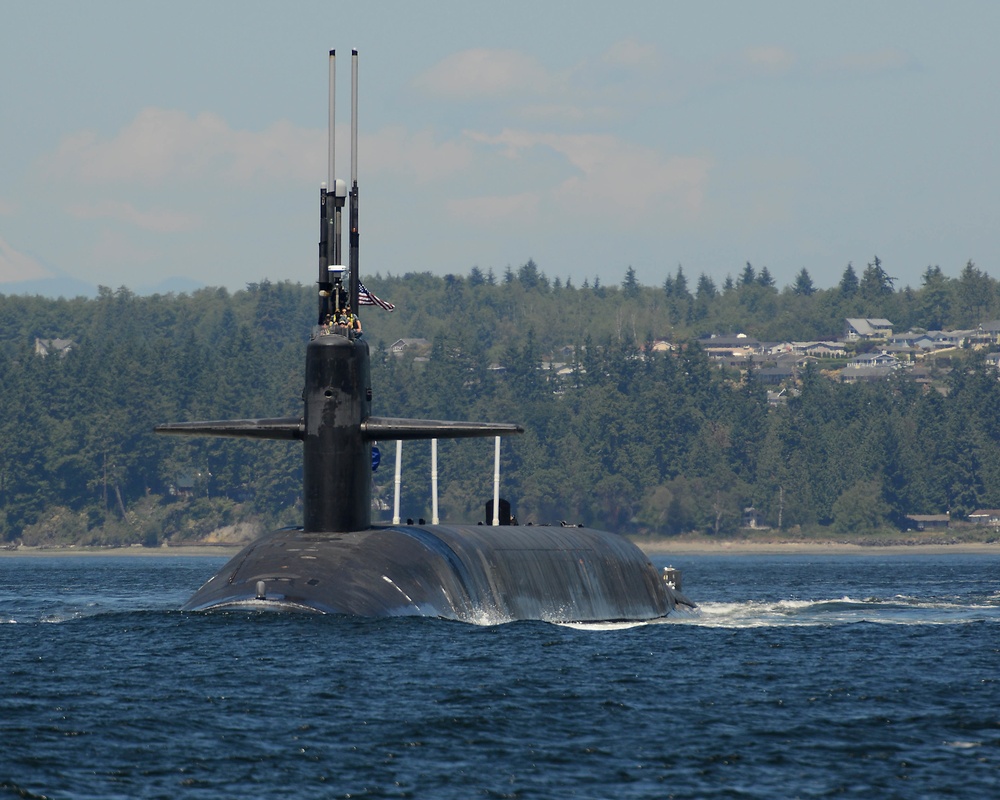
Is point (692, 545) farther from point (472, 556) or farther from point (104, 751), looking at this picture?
point (104, 751)

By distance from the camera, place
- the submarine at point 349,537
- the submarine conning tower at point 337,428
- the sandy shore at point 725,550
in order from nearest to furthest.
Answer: the submarine at point 349,537
the submarine conning tower at point 337,428
the sandy shore at point 725,550

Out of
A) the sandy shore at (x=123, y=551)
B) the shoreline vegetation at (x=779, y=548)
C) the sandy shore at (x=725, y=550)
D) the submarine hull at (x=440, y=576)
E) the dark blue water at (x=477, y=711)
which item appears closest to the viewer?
the dark blue water at (x=477, y=711)

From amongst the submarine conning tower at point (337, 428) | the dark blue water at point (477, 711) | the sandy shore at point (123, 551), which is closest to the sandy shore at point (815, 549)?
the sandy shore at point (123, 551)

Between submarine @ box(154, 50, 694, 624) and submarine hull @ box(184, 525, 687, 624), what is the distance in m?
0.04

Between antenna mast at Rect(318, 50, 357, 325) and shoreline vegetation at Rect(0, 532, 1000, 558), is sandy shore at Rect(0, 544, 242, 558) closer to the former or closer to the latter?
shoreline vegetation at Rect(0, 532, 1000, 558)

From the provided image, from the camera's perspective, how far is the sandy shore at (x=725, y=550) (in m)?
188

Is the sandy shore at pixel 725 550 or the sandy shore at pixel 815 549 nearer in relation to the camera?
the sandy shore at pixel 725 550

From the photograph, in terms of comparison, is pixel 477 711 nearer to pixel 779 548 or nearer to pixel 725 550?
pixel 725 550

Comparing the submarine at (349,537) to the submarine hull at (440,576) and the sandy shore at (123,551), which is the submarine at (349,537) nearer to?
the submarine hull at (440,576)

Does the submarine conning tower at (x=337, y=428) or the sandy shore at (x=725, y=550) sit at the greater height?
the submarine conning tower at (x=337, y=428)

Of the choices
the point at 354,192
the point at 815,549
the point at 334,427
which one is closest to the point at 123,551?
the point at 815,549

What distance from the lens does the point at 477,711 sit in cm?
2680

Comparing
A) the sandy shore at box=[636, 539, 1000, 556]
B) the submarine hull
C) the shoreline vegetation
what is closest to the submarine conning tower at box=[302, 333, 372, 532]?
the submarine hull

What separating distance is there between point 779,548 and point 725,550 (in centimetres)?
580
